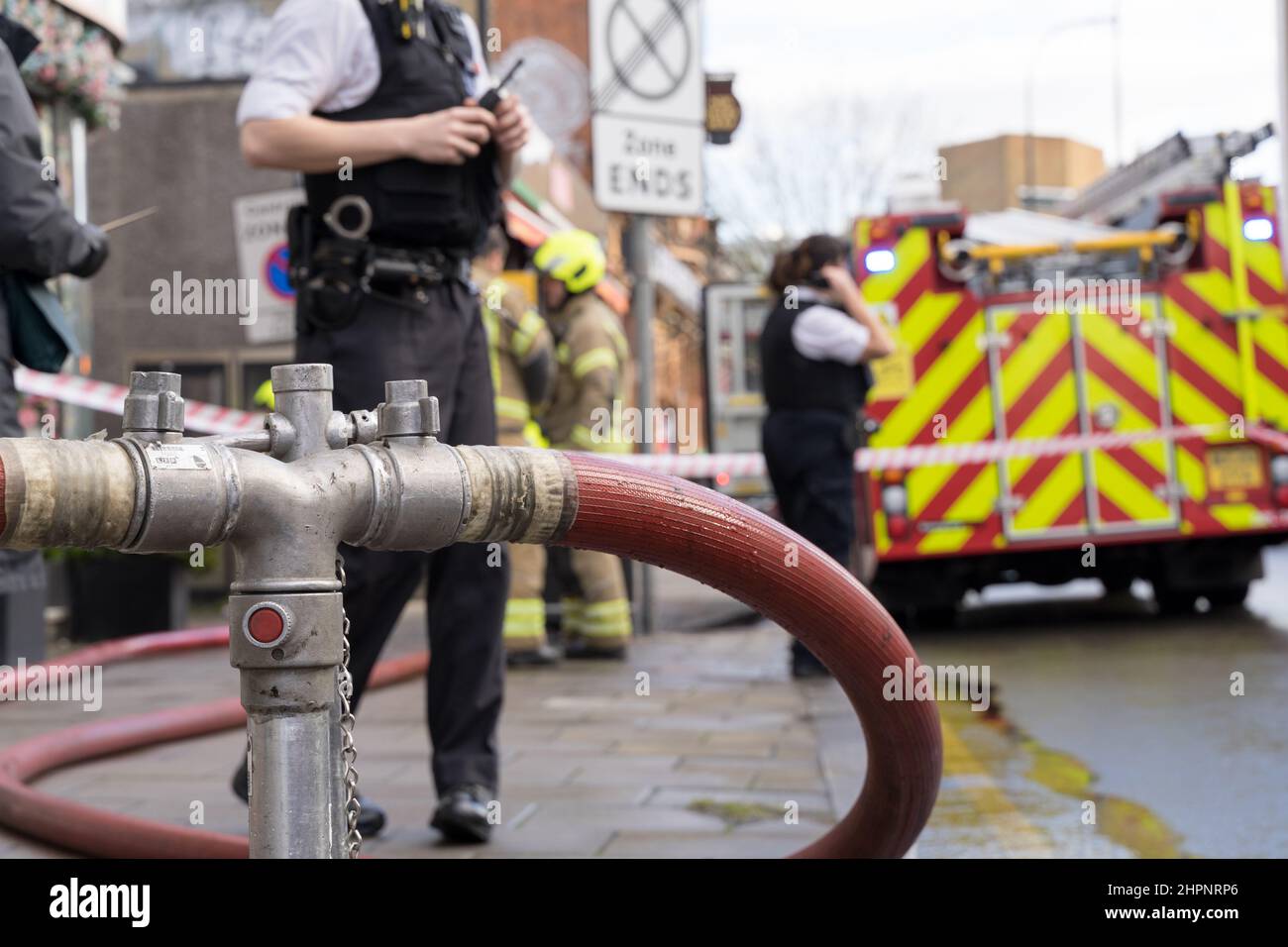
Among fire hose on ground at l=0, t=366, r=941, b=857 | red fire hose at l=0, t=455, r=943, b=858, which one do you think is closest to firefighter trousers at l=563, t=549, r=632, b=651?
red fire hose at l=0, t=455, r=943, b=858

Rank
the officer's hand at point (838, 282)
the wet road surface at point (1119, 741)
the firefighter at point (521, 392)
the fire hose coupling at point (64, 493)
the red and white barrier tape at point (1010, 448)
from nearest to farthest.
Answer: the fire hose coupling at point (64, 493)
the wet road surface at point (1119, 741)
the officer's hand at point (838, 282)
the firefighter at point (521, 392)
the red and white barrier tape at point (1010, 448)

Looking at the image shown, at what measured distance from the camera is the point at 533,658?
8.07m

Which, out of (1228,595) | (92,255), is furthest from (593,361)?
(92,255)

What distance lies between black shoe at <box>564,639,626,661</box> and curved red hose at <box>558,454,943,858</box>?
6174 millimetres

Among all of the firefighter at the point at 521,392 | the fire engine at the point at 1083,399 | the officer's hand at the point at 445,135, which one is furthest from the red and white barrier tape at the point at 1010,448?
the officer's hand at the point at 445,135

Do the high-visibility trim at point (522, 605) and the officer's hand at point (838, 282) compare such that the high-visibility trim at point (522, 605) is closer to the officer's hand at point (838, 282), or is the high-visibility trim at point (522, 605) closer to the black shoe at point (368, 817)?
the officer's hand at point (838, 282)

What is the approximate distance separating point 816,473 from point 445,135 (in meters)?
4.10

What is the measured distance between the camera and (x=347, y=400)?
3.80 m

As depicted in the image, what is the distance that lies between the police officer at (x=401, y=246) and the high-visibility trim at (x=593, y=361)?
179 inches

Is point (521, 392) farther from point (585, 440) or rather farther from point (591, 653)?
point (591, 653)

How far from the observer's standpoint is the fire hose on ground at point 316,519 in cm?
138
